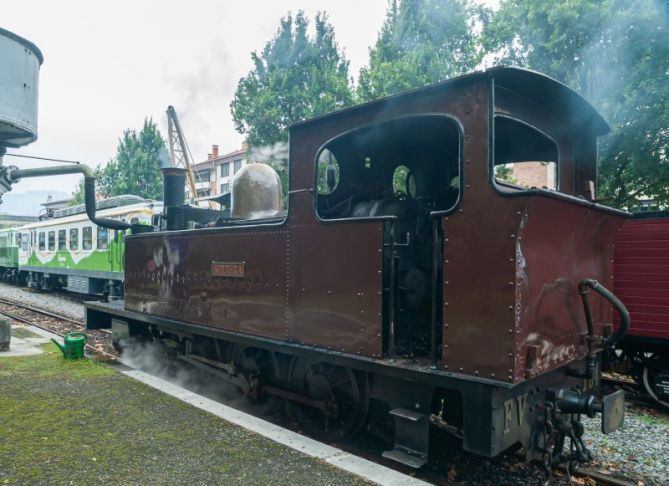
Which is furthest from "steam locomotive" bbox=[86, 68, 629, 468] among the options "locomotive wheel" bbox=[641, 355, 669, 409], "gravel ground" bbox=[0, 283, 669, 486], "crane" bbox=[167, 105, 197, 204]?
"crane" bbox=[167, 105, 197, 204]

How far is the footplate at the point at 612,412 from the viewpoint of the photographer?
11.9 feet

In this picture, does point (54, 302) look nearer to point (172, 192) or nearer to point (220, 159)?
point (172, 192)

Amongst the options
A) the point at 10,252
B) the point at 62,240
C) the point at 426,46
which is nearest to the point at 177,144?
the point at 10,252

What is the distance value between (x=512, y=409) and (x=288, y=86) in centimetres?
2218

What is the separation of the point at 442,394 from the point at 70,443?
3053 mm

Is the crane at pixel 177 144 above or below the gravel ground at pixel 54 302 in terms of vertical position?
above

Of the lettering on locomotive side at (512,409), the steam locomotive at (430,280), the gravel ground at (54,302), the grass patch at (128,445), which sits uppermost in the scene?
the steam locomotive at (430,280)

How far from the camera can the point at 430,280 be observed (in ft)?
13.4

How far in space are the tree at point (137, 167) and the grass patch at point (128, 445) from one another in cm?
3550

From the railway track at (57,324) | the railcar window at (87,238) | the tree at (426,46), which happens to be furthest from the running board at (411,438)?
the railcar window at (87,238)

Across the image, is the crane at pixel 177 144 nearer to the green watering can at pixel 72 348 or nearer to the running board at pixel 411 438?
the green watering can at pixel 72 348

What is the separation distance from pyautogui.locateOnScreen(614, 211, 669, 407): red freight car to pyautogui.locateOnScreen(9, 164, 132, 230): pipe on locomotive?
7238mm

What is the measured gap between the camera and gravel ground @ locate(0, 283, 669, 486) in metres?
4.08

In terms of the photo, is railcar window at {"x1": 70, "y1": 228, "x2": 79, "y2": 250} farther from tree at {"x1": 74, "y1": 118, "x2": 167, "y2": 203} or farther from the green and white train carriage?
tree at {"x1": 74, "y1": 118, "x2": 167, "y2": 203}
